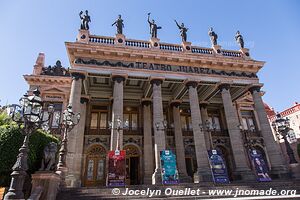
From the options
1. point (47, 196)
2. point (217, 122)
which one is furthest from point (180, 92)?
point (47, 196)

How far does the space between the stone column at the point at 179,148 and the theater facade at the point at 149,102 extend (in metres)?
0.08

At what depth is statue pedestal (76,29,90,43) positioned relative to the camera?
16312mm

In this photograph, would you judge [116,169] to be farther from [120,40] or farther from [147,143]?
[120,40]

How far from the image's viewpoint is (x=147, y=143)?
17.4 meters

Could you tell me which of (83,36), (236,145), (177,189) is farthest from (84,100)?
(236,145)

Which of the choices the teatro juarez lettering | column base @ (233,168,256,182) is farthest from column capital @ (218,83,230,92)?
column base @ (233,168,256,182)

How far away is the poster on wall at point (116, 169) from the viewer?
11664mm

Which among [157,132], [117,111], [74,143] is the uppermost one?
[117,111]

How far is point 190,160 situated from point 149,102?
252 inches

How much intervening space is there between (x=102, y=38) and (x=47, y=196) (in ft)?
40.1

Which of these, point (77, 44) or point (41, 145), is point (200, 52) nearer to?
point (77, 44)

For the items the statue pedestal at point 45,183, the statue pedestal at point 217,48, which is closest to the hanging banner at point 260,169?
the statue pedestal at point 217,48

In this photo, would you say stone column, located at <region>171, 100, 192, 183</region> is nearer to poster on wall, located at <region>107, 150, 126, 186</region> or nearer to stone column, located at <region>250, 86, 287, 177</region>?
stone column, located at <region>250, 86, 287, 177</region>

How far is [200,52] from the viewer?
18.7 metres
